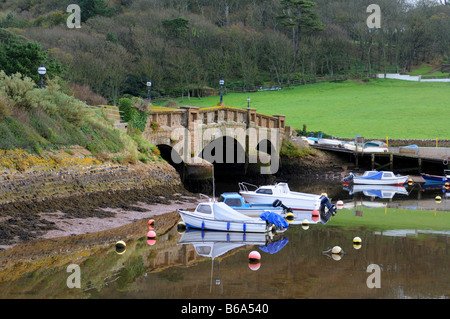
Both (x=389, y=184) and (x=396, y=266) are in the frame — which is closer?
(x=396, y=266)

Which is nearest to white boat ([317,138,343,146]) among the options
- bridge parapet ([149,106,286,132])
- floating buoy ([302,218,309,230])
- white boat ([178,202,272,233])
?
bridge parapet ([149,106,286,132])

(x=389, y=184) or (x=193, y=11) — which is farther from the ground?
(x=193, y=11)

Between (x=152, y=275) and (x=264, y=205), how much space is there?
13.0 metres

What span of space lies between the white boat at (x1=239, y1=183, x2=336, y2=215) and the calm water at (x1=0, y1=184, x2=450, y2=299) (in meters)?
3.86

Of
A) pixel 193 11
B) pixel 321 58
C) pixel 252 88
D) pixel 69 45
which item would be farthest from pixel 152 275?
pixel 193 11

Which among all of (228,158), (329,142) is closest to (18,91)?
(228,158)

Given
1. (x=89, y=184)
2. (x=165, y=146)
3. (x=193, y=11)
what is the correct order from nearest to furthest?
(x=89, y=184) → (x=165, y=146) → (x=193, y=11)

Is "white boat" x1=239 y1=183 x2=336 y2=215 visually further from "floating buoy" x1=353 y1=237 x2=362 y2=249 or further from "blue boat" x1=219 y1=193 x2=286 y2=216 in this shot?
"floating buoy" x1=353 y1=237 x2=362 y2=249

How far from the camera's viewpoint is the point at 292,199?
34594 millimetres

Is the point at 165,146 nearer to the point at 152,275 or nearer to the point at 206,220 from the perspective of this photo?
the point at 206,220

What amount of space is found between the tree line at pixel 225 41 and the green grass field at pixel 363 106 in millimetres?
5022

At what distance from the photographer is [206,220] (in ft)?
90.0

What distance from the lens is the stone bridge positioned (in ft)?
138

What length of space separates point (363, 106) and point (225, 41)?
2760 cm
